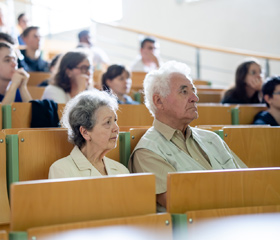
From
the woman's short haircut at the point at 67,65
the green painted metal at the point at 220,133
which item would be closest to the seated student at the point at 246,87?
the woman's short haircut at the point at 67,65

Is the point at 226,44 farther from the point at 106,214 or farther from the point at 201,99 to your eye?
the point at 106,214

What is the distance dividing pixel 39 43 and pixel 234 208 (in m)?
3.43

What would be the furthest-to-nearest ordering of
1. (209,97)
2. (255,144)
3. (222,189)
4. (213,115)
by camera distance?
1. (209,97)
2. (213,115)
3. (255,144)
4. (222,189)

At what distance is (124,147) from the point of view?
1957 mm

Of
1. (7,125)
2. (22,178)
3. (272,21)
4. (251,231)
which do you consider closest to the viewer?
(251,231)

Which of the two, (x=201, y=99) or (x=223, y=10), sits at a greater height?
(x=223, y=10)

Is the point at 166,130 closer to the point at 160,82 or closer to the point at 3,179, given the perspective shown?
the point at 160,82

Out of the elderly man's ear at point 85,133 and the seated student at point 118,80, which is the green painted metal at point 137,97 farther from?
the elderly man's ear at point 85,133

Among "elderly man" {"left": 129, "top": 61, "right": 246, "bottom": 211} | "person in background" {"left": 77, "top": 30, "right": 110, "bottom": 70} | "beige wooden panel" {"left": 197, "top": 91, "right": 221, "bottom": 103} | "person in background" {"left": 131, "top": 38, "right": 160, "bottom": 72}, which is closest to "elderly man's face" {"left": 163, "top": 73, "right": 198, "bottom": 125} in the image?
"elderly man" {"left": 129, "top": 61, "right": 246, "bottom": 211}

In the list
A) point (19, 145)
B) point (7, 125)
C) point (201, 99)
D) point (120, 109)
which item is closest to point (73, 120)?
point (19, 145)

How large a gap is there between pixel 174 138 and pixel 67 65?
1140mm

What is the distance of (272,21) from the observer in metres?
6.06

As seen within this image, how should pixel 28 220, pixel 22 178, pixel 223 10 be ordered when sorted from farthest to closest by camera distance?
pixel 223 10, pixel 22 178, pixel 28 220

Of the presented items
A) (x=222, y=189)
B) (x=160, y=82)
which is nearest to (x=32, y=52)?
(x=160, y=82)
